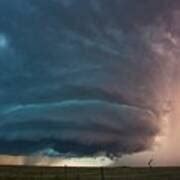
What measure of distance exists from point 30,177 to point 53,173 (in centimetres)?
457

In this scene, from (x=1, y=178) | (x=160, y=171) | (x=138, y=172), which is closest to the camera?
(x=1, y=178)

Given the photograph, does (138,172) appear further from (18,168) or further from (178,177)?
(18,168)

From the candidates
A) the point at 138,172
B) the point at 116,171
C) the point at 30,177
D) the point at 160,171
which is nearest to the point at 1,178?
the point at 30,177

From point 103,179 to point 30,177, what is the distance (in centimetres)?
1252

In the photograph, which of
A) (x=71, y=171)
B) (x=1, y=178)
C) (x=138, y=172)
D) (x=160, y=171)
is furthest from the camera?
(x=160, y=171)

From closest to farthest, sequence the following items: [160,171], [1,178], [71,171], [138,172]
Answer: [1,178], [71,171], [138,172], [160,171]

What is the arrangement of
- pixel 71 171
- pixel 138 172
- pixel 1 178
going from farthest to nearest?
pixel 138 172
pixel 71 171
pixel 1 178

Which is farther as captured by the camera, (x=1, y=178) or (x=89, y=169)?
(x=89, y=169)

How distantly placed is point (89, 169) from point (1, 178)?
1825cm

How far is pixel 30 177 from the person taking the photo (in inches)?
4126

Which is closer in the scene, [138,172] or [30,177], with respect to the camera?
[30,177]

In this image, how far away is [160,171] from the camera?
130 m

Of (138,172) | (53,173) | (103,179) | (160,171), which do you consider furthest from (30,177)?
(160,171)

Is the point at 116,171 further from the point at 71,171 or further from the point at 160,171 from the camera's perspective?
the point at 160,171
